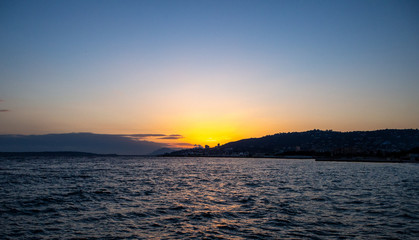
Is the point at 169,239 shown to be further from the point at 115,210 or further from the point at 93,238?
the point at 115,210

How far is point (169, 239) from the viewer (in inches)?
496

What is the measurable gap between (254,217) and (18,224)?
13249mm

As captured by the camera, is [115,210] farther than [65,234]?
Yes

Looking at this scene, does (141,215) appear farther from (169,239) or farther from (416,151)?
(416,151)

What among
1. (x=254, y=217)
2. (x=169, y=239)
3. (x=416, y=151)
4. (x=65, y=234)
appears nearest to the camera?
(x=169, y=239)

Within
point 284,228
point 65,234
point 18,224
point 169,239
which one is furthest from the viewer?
point 18,224

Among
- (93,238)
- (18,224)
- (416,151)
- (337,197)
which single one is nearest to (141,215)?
(93,238)

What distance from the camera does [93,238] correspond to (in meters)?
12.8

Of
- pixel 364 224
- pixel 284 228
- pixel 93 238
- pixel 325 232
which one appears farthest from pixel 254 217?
pixel 93 238

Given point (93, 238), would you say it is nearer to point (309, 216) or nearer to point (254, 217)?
point (254, 217)

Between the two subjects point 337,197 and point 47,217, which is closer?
point 47,217

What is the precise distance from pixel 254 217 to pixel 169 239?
20.2 feet

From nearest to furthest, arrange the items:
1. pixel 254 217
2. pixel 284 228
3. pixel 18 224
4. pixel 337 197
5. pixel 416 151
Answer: pixel 284 228
pixel 18 224
pixel 254 217
pixel 337 197
pixel 416 151

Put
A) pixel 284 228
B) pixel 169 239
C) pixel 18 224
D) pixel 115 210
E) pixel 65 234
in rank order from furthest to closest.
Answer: pixel 115 210
pixel 18 224
pixel 284 228
pixel 65 234
pixel 169 239
